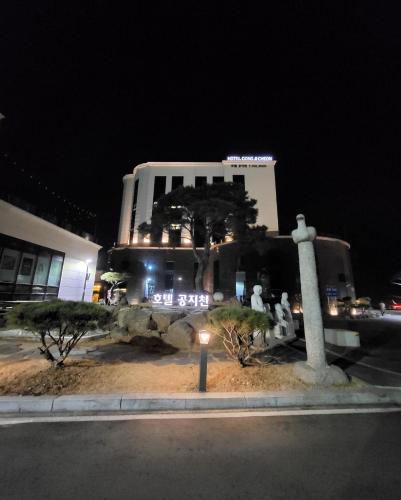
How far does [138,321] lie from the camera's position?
32.0ft

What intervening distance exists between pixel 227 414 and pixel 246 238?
17201 mm

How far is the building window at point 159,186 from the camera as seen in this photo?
3803 centimetres

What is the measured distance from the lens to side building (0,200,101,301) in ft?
40.7

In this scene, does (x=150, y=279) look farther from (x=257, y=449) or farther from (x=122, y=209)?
(x=257, y=449)

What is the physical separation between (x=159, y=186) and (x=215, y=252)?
1640cm

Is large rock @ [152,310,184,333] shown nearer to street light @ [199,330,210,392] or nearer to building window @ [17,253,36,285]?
street light @ [199,330,210,392]

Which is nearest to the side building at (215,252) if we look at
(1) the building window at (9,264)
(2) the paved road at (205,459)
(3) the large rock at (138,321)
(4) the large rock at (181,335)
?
(1) the building window at (9,264)

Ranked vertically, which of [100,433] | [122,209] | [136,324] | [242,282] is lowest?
[100,433]

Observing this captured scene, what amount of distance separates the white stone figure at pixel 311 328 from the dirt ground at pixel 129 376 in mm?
385

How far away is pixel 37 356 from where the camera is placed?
6582 millimetres

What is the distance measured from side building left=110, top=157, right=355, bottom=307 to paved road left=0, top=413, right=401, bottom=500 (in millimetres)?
18823

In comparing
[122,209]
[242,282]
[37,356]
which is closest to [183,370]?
[37,356]

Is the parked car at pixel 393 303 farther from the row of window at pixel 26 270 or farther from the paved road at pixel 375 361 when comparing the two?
the row of window at pixel 26 270

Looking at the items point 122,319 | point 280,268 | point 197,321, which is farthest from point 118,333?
point 280,268
